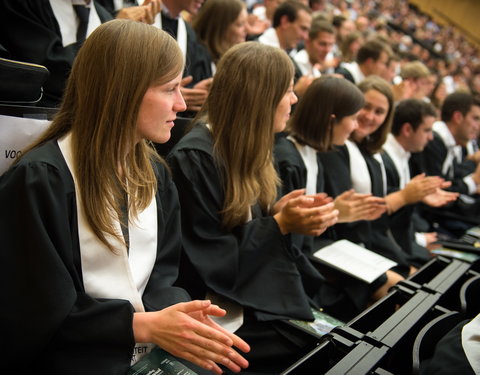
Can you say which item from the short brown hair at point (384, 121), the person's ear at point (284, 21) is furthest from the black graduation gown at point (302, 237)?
the person's ear at point (284, 21)

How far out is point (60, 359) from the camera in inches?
46.9

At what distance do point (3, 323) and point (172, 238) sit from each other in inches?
25.6

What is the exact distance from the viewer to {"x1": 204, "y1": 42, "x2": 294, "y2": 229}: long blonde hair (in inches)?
75.9

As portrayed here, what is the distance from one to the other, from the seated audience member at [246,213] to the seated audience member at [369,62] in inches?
124

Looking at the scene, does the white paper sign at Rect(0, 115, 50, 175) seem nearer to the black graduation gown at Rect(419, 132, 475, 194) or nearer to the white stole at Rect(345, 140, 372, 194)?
the white stole at Rect(345, 140, 372, 194)

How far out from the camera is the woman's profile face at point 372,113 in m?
3.16

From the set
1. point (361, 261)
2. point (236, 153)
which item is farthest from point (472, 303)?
point (236, 153)

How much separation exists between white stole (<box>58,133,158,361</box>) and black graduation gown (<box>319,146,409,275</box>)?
5.45 ft

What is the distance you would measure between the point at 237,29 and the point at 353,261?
197 centimetres

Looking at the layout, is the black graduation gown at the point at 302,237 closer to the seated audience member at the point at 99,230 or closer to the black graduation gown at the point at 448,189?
the seated audience member at the point at 99,230

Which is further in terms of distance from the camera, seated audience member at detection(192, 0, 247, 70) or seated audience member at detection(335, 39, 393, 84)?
seated audience member at detection(335, 39, 393, 84)

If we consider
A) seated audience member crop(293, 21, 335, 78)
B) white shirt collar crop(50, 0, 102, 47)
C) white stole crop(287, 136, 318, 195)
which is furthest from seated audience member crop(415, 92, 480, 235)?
white shirt collar crop(50, 0, 102, 47)

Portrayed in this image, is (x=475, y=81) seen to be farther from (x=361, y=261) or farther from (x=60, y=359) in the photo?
(x=60, y=359)

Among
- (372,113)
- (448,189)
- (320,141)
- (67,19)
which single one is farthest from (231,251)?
(448,189)
